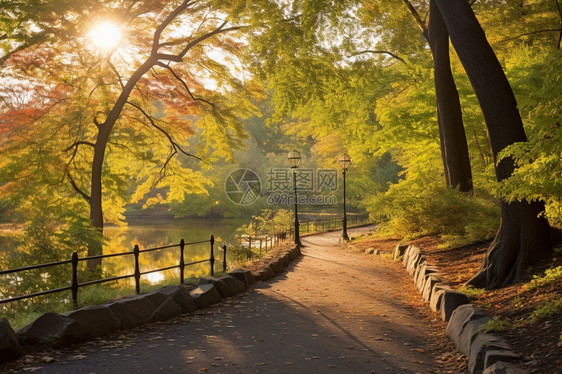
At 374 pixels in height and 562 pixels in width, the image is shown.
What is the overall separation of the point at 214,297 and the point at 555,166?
249 inches

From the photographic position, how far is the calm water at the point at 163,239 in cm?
2927

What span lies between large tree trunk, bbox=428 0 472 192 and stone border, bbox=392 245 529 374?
5919 mm

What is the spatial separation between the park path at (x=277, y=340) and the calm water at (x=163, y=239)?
15.7 metres

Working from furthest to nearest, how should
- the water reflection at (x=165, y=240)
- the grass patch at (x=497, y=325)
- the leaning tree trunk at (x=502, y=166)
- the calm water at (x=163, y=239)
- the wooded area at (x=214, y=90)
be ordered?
the water reflection at (x=165, y=240), the calm water at (x=163, y=239), the wooded area at (x=214, y=90), the leaning tree trunk at (x=502, y=166), the grass patch at (x=497, y=325)

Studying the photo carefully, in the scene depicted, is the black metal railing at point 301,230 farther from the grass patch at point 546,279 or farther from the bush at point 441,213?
the grass patch at point 546,279

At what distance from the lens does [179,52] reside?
19.8 meters

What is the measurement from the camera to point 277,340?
7312 millimetres

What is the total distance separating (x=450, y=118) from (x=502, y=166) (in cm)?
771

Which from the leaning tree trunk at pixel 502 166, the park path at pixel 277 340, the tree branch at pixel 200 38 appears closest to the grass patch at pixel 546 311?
the park path at pixel 277 340

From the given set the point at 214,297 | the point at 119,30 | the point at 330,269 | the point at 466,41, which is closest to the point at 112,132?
the point at 119,30

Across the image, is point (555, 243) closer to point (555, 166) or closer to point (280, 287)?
point (555, 166)

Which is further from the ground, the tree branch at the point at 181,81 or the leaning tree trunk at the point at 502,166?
the tree branch at the point at 181,81

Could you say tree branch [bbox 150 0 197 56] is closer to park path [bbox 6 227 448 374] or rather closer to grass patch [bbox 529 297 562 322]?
park path [bbox 6 227 448 374]

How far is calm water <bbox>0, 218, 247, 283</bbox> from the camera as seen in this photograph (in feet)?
96.0
